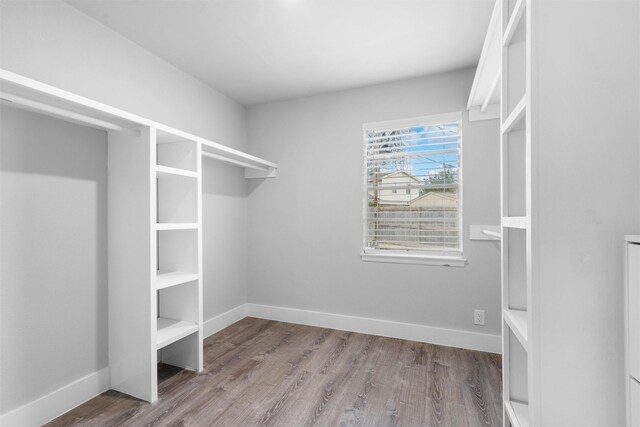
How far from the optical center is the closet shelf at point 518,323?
3.16 ft

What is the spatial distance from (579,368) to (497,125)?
2282 mm

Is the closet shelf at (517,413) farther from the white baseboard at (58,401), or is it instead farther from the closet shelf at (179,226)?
the white baseboard at (58,401)

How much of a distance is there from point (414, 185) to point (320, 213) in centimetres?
100

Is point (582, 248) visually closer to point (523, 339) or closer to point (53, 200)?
point (523, 339)

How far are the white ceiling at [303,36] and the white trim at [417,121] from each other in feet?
1.28

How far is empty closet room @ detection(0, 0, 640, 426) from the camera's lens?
0.86 metres

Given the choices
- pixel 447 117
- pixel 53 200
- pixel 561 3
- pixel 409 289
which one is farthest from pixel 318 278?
pixel 561 3

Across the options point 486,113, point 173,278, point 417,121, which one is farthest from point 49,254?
point 486,113

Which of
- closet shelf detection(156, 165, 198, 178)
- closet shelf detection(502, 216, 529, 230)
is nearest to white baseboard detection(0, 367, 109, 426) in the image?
closet shelf detection(156, 165, 198, 178)

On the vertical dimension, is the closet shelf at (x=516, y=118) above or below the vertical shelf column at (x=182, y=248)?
above

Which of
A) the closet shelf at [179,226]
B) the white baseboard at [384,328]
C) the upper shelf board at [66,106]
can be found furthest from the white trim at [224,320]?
the upper shelf board at [66,106]

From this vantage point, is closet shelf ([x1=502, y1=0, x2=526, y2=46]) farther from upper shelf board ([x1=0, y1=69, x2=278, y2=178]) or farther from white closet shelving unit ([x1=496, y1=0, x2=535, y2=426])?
upper shelf board ([x1=0, y1=69, x2=278, y2=178])

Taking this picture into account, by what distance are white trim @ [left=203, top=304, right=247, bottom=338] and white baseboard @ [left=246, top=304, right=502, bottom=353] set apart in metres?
0.11

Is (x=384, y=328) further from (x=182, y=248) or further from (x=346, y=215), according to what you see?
(x=182, y=248)
